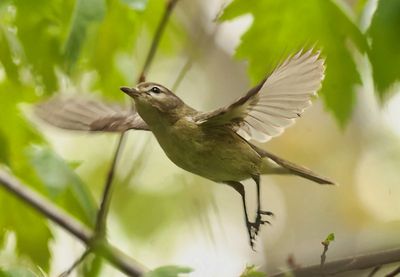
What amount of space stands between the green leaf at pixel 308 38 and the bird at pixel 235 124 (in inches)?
4.0

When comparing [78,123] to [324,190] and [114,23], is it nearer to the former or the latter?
[114,23]

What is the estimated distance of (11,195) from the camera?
125cm

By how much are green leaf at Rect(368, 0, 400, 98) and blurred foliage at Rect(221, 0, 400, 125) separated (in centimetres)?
6

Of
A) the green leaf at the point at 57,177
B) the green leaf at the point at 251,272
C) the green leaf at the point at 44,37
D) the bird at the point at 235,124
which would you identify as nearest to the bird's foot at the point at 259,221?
the bird at the point at 235,124

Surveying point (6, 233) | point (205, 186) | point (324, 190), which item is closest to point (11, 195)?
point (6, 233)

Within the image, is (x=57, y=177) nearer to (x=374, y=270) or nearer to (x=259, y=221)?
(x=259, y=221)

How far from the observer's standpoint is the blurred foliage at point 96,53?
0.87m

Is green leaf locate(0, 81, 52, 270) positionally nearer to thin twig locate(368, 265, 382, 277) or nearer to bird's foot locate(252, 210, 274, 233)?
bird's foot locate(252, 210, 274, 233)

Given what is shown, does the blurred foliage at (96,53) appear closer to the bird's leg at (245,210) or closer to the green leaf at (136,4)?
the green leaf at (136,4)

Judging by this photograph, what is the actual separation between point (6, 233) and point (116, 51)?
32 centimetres

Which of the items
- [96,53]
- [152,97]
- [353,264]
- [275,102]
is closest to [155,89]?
[152,97]

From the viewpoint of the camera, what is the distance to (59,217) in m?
1.15

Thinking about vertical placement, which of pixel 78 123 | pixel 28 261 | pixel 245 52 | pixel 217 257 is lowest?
pixel 28 261

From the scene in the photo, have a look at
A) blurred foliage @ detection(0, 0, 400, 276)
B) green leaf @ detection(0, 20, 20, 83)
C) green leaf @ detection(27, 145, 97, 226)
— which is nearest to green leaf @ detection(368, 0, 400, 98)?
blurred foliage @ detection(0, 0, 400, 276)
